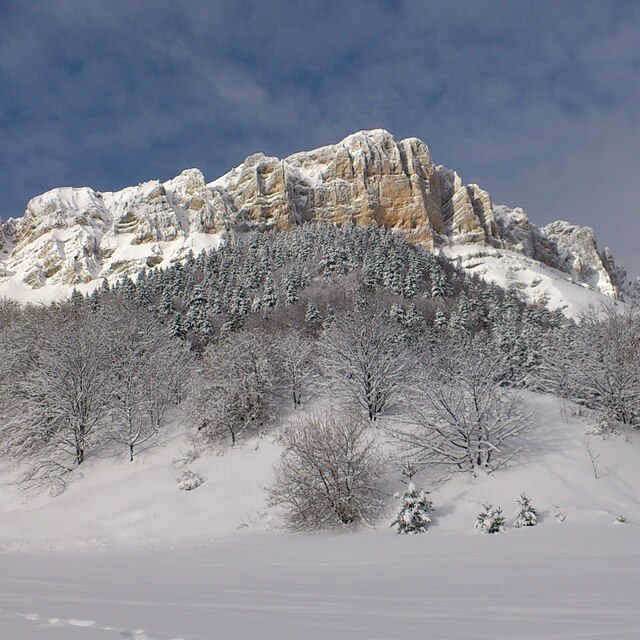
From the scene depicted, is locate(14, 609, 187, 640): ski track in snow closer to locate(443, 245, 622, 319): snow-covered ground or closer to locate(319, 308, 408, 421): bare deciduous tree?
locate(319, 308, 408, 421): bare deciduous tree

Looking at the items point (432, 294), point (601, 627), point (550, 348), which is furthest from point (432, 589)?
point (432, 294)

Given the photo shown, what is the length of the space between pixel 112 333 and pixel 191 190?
126m

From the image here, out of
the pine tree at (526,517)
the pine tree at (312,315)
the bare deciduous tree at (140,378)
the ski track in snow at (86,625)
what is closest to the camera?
the ski track in snow at (86,625)

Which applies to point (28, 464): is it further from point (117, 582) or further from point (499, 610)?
point (499, 610)

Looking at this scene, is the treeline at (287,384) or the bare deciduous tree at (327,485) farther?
the treeline at (287,384)

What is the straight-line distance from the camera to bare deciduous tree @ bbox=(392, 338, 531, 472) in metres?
19.9

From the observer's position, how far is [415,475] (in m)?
19.8

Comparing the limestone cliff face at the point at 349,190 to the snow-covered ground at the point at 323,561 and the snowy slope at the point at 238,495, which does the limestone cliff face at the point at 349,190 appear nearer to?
the snowy slope at the point at 238,495

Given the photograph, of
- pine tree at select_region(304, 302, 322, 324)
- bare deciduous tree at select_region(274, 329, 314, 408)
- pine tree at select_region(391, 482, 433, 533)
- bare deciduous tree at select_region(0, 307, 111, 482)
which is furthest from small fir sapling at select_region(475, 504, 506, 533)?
pine tree at select_region(304, 302, 322, 324)

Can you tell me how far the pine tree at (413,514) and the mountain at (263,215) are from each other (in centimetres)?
11478

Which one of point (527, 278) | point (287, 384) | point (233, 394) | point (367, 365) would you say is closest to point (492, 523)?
point (367, 365)

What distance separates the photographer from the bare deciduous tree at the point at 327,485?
16.5 m

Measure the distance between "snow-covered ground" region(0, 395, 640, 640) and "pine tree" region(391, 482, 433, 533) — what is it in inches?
19.2

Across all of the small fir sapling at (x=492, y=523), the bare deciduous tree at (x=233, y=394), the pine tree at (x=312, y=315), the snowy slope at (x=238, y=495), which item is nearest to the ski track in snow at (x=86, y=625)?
the snowy slope at (x=238, y=495)
